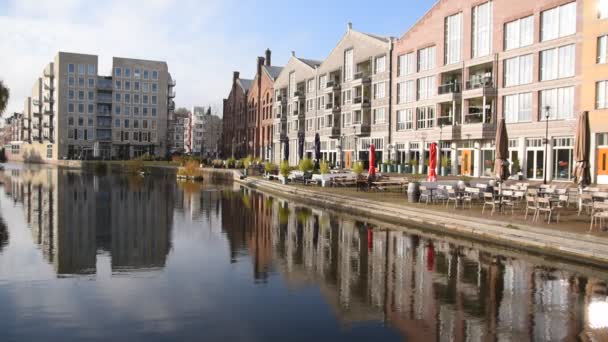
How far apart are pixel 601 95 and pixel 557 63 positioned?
4078 mm

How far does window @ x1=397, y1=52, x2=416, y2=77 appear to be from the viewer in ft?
158

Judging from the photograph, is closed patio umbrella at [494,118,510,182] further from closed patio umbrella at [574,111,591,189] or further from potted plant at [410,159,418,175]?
potted plant at [410,159,418,175]

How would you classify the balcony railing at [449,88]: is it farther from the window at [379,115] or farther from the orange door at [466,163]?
the window at [379,115]

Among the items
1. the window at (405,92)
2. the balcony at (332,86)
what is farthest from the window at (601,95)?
the balcony at (332,86)

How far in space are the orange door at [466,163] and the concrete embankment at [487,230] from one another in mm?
18088

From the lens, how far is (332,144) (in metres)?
62.0

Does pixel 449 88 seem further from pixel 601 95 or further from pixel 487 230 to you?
pixel 487 230

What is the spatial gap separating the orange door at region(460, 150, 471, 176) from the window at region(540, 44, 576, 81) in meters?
8.48

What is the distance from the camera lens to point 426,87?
46.8m

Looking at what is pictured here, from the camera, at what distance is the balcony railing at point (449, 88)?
42656 mm

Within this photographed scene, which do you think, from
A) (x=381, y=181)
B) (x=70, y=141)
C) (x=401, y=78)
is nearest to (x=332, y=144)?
(x=401, y=78)

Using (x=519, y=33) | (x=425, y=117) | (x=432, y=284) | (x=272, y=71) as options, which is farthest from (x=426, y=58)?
(x=272, y=71)

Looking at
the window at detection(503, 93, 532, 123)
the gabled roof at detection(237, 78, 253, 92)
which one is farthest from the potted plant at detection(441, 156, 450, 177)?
the gabled roof at detection(237, 78, 253, 92)

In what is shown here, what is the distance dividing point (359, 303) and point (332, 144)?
52.4m
